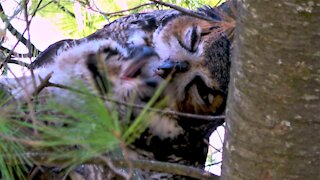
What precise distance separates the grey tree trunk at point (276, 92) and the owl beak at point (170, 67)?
1.22 ft

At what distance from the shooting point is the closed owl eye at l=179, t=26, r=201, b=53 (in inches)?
48.4

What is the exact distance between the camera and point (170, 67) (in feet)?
3.72

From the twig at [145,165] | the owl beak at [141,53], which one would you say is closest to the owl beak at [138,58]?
the owl beak at [141,53]

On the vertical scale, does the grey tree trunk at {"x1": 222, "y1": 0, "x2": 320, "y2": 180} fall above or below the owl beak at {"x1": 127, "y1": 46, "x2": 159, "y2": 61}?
below

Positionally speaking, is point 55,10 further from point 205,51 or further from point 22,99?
point 22,99

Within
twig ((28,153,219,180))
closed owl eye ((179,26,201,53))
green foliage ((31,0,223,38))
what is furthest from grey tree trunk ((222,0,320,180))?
green foliage ((31,0,223,38))

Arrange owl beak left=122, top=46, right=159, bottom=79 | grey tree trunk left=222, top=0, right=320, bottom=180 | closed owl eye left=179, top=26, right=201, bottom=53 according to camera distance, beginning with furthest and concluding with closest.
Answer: closed owl eye left=179, top=26, right=201, bottom=53, owl beak left=122, top=46, right=159, bottom=79, grey tree trunk left=222, top=0, right=320, bottom=180

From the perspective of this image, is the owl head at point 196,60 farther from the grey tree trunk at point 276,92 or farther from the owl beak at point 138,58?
the grey tree trunk at point 276,92

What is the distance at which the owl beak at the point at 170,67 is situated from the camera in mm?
1123

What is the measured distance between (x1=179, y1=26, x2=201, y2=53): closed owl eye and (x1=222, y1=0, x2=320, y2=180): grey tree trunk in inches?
18.9

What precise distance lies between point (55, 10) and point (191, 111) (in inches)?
21.4

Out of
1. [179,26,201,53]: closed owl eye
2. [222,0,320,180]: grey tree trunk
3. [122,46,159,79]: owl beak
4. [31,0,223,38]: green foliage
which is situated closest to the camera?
[222,0,320,180]: grey tree trunk

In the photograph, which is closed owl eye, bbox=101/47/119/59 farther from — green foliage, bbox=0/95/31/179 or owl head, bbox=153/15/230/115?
green foliage, bbox=0/95/31/179

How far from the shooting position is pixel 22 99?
0.80 m
